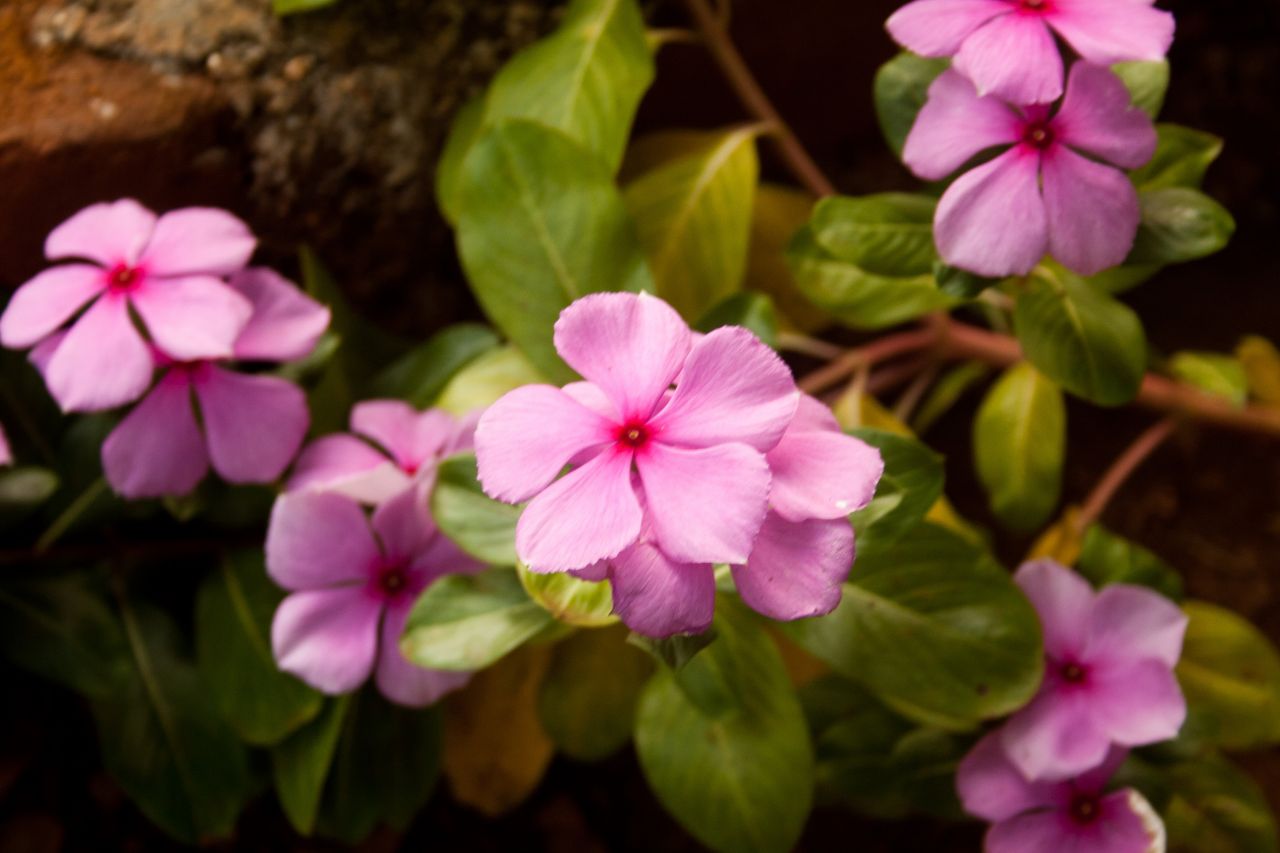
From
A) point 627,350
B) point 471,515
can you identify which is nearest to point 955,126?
point 627,350

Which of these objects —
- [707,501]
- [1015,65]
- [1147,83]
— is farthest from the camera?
[1147,83]

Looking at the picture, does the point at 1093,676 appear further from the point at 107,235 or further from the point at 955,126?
the point at 107,235

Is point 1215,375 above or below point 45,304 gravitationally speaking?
below

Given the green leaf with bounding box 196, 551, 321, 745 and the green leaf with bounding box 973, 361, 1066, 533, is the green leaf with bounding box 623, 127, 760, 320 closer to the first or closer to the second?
the green leaf with bounding box 973, 361, 1066, 533

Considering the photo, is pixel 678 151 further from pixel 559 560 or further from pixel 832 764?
pixel 559 560

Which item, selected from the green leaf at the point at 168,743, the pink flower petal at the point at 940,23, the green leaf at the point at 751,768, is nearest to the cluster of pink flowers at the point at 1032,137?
the pink flower petal at the point at 940,23

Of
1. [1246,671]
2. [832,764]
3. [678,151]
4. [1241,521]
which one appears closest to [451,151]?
[678,151]
